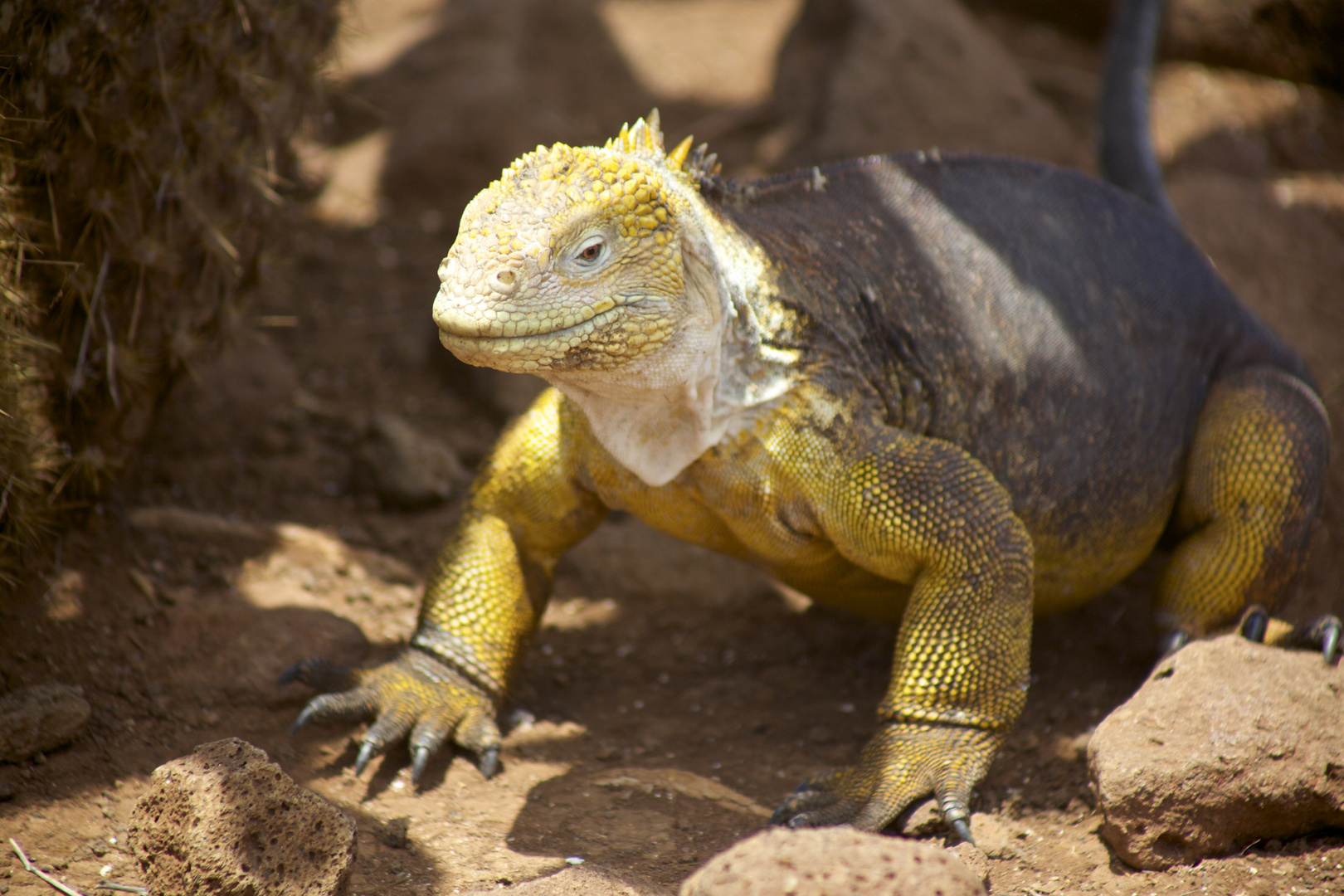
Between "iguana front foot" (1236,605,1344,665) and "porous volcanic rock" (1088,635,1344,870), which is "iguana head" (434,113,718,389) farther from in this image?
"iguana front foot" (1236,605,1344,665)

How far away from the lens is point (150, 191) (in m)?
4.21

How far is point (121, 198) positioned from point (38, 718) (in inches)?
74.2

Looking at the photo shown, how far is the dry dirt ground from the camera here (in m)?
3.57

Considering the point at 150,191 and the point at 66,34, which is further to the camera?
the point at 150,191

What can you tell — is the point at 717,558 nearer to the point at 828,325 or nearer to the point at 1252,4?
the point at 828,325

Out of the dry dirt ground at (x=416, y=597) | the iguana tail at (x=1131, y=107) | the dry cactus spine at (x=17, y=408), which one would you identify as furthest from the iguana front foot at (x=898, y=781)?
the iguana tail at (x=1131, y=107)

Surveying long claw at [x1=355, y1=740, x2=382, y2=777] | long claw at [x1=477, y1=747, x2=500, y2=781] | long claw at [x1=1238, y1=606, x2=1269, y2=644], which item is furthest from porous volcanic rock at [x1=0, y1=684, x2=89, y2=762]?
long claw at [x1=1238, y1=606, x2=1269, y2=644]

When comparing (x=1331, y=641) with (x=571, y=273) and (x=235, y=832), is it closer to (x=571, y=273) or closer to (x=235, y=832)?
(x=571, y=273)

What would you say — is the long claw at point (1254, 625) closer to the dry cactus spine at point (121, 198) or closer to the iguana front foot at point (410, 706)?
the iguana front foot at point (410, 706)

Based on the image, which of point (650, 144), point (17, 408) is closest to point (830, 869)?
point (650, 144)

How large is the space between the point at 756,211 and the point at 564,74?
6532 mm

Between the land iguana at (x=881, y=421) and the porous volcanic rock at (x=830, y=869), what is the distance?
1056 mm

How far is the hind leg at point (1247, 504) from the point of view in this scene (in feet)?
15.2

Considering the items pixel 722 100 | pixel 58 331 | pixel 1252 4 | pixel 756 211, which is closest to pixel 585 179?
pixel 756 211
